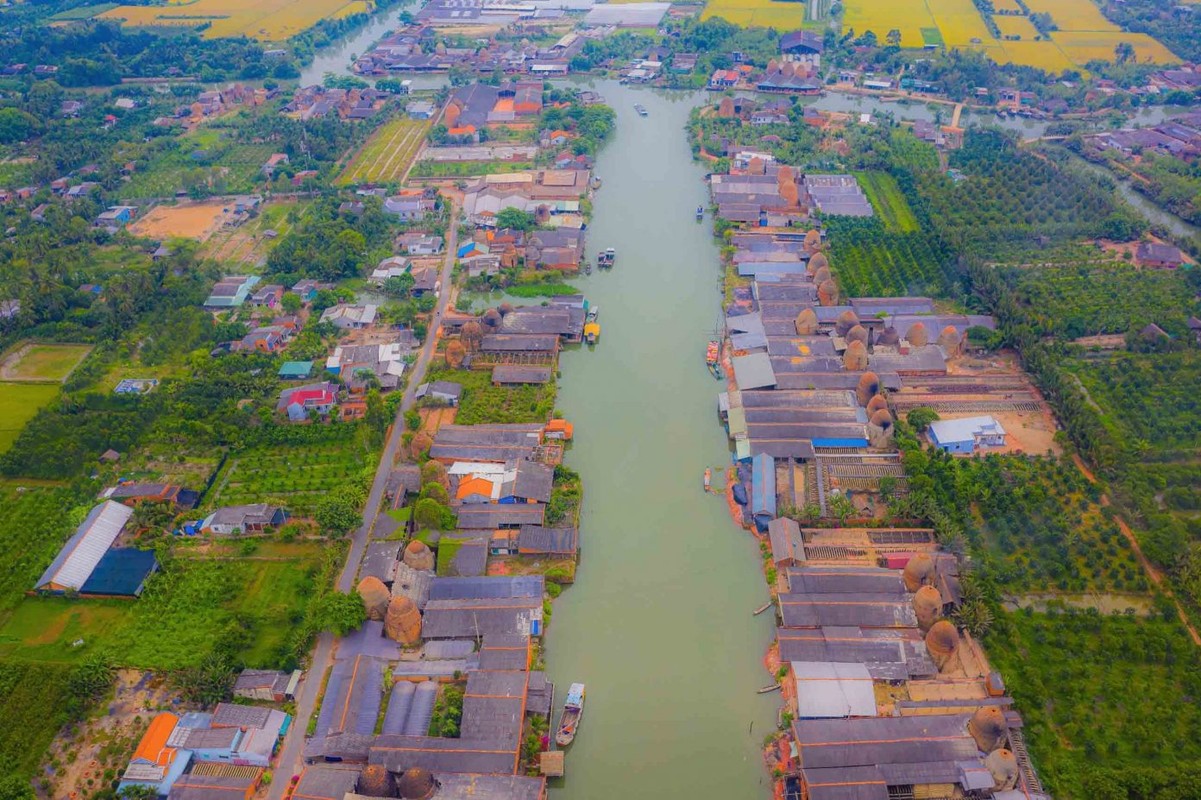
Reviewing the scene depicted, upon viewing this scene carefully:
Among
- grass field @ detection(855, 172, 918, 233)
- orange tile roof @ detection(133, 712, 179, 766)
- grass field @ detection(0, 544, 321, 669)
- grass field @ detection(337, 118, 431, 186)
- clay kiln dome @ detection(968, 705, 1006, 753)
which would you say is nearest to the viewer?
clay kiln dome @ detection(968, 705, 1006, 753)

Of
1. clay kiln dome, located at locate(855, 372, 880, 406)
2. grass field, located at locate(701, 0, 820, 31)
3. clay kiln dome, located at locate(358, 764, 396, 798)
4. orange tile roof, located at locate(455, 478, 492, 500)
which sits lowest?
clay kiln dome, located at locate(358, 764, 396, 798)

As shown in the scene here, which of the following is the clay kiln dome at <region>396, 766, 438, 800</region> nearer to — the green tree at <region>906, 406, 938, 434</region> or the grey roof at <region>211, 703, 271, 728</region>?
the grey roof at <region>211, 703, 271, 728</region>

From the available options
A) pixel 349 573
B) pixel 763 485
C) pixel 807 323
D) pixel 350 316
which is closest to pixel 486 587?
pixel 349 573

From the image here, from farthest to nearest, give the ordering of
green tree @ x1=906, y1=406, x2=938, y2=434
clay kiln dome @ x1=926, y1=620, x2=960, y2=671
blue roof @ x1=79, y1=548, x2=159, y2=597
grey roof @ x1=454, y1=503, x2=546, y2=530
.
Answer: green tree @ x1=906, y1=406, x2=938, y2=434 → grey roof @ x1=454, y1=503, x2=546, y2=530 → blue roof @ x1=79, y1=548, x2=159, y2=597 → clay kiln dome @ x1=926, y1=620, x2=960, y2=671

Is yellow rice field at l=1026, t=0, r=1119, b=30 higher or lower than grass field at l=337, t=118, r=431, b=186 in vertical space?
higher

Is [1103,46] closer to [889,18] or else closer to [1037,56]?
[1037,56]

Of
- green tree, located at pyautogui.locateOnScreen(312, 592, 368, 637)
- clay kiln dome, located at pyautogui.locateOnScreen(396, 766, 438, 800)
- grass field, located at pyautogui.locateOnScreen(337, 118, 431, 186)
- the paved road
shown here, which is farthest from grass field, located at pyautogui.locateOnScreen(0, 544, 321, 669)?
grass field, located at pyautogui.locateOnScreen(337, 118, 431, 186)

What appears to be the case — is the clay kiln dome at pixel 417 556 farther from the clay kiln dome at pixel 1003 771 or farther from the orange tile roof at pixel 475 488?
the clay kiln dome at pixel 1003 771

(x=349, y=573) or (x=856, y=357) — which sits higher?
(x=856, y=357)
